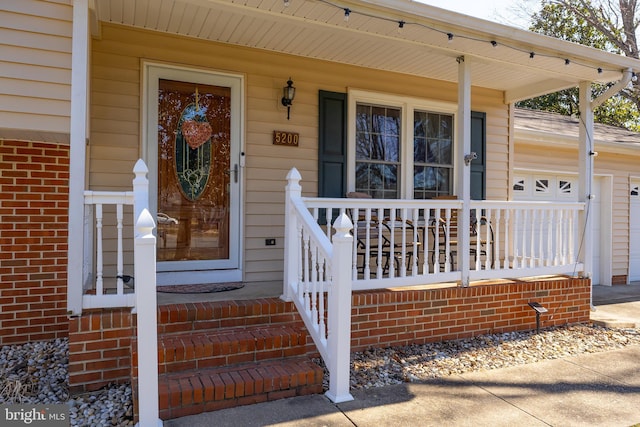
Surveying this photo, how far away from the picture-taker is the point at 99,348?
9.72ft

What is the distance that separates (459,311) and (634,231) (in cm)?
561

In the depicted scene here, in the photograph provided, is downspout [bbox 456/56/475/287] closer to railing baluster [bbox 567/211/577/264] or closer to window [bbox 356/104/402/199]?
window [bbox 356/104/402/199]

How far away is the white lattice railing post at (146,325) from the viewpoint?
239cm

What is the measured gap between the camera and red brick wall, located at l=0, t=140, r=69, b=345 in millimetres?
3639

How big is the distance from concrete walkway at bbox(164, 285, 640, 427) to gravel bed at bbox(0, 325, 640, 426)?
0.20 metres

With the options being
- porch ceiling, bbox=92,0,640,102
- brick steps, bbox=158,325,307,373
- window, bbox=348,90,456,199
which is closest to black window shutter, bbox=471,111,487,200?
window, bbox=348,90,456,199

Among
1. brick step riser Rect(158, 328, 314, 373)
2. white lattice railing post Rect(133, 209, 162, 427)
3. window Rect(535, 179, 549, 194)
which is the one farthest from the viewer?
window Rect(535, 179, 549, 194)

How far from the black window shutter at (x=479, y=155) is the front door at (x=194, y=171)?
9.93 ft

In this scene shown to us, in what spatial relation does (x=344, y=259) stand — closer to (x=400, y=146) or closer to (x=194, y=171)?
(x=194, y=171)

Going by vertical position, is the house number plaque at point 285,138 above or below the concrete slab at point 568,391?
above

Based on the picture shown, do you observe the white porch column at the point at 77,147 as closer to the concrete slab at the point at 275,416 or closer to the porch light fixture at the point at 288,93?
the concrete slab at the point at 275,416

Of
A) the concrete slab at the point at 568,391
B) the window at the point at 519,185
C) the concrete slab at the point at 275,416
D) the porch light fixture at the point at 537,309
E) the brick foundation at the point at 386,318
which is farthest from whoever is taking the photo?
the window at the point at 519,185

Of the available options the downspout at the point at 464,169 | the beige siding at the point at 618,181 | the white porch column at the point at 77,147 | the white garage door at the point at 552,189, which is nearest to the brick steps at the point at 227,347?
the white porch column at the point at 77,147

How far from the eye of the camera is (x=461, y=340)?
4.21 metres
